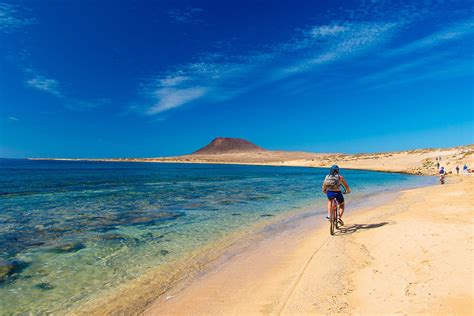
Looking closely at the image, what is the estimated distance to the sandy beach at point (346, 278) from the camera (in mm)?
5562

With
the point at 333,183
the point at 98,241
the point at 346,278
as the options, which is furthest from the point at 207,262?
the point at 333,183

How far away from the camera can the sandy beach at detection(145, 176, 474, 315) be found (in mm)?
5562

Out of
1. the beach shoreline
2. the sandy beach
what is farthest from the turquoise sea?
the sandy beach

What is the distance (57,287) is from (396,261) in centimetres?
851

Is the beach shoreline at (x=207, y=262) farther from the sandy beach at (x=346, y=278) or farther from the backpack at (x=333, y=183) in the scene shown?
the backpack at (x=333, y=183)

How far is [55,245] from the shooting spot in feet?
35.7

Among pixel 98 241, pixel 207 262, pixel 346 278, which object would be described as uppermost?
pixel 346 278

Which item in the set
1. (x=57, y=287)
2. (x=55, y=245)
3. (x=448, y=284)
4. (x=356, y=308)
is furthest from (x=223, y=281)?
(x=55, y=245)

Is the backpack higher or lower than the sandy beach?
higher

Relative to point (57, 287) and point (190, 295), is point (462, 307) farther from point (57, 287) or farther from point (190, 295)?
point (57, 287)

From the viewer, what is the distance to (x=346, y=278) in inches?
275

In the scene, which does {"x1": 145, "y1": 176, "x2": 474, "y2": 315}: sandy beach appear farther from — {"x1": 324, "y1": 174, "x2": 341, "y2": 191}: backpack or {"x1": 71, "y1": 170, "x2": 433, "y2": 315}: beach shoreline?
{"x1": 324, "y1": 174, "x2": 341, "y2": 191}: backpack

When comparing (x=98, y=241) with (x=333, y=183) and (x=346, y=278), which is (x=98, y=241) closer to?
(x=346, y=278)

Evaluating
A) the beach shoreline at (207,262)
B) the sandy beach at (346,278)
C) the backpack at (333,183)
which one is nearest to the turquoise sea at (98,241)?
the beach shoreline at (207,262)
